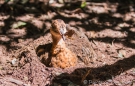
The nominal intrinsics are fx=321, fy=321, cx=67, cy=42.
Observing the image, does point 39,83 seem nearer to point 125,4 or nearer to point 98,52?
point 98,52

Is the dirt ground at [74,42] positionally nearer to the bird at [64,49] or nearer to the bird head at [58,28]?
the bird at [64,49]

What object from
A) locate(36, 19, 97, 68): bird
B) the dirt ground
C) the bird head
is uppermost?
the bird head

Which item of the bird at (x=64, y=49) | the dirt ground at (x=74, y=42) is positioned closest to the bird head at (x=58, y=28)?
the bird at (x=64, y=49)

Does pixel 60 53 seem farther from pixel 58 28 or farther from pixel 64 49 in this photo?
pixel 58 28

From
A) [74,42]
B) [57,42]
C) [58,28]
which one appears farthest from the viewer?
[74,42]

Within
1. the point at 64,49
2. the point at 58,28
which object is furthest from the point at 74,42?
the point at 58,28

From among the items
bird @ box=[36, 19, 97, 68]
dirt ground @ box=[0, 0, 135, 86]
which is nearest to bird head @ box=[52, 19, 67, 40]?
bird @ box=[36, 19, 97, 68]

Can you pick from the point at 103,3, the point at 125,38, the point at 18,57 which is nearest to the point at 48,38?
the point at 18,57

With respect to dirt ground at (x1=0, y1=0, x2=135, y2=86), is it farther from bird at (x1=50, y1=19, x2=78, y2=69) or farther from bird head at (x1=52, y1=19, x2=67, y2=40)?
bird head at (x1=52, y1=19, x2=67, y2=40)

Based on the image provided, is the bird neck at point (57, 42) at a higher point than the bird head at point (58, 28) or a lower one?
lower
